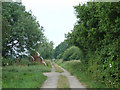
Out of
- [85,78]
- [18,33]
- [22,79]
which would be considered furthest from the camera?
[18,33]

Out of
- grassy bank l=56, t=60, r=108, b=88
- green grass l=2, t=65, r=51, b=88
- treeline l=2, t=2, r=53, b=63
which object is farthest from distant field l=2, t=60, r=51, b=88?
grassy bank l=56, t=60, r=108, b=88

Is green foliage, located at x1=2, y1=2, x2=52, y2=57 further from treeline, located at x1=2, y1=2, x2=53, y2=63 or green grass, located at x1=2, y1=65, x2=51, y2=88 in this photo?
green grass, located at x1=2, y1=65, x2=51, y2=88

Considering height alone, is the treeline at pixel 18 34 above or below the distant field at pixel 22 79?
above

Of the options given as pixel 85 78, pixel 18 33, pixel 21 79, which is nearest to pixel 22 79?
pixel 21 79

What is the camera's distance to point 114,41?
10.1 m

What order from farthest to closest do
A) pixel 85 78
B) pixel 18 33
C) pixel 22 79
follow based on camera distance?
pixel 18 33
pixel 85 78
pixel 22 79

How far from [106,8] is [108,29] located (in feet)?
4.55

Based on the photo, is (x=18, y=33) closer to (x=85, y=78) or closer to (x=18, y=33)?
(x=18, y=33)

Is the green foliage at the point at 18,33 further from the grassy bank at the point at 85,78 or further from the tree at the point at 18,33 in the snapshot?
the grassy bank at the point at 85,78

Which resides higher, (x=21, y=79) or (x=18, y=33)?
(x=18, y=33)

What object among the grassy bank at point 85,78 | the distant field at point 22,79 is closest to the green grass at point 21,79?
the distant field at point 22,79

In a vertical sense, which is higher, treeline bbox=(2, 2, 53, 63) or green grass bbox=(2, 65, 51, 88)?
treeline bbox=(2, 2, 53, 63)

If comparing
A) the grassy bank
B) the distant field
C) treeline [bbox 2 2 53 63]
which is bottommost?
the grassy bank

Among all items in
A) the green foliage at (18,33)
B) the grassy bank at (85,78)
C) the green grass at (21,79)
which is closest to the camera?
the green grass at (21,79)
